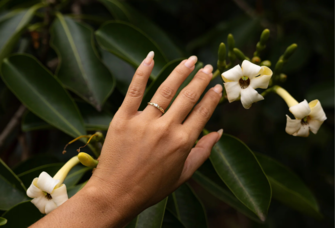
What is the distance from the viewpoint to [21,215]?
833 mm

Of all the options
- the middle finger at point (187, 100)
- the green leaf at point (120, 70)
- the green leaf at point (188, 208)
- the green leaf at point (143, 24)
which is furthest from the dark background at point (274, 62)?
the middle finger at point (187, 100)

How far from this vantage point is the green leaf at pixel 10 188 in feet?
2.96

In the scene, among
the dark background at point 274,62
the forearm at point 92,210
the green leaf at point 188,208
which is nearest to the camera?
the forearm at point 92,210

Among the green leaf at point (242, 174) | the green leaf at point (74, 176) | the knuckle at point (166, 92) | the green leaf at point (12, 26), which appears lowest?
the green leaf at point (242, 174)

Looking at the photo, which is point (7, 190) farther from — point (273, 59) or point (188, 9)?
Answer: point (188, 9)

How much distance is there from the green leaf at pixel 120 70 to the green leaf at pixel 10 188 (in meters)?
0.52

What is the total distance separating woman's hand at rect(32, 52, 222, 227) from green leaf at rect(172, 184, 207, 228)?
348 millimetres

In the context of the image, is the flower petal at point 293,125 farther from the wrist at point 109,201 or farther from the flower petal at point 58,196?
the flower petal at point 58,196

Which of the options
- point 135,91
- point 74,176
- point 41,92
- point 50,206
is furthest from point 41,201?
point 41,92

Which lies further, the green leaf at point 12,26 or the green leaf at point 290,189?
the green leaf at point 12,26

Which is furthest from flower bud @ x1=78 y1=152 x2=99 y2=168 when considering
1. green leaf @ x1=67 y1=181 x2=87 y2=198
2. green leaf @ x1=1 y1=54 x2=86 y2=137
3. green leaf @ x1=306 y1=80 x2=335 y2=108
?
green leaf @ x1=306 y1=80 x2=335 y2=108

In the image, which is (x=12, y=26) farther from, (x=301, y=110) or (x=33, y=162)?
(x=301, y=110)

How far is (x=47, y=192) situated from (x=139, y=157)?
0.27 m

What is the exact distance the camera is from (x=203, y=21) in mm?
2227
